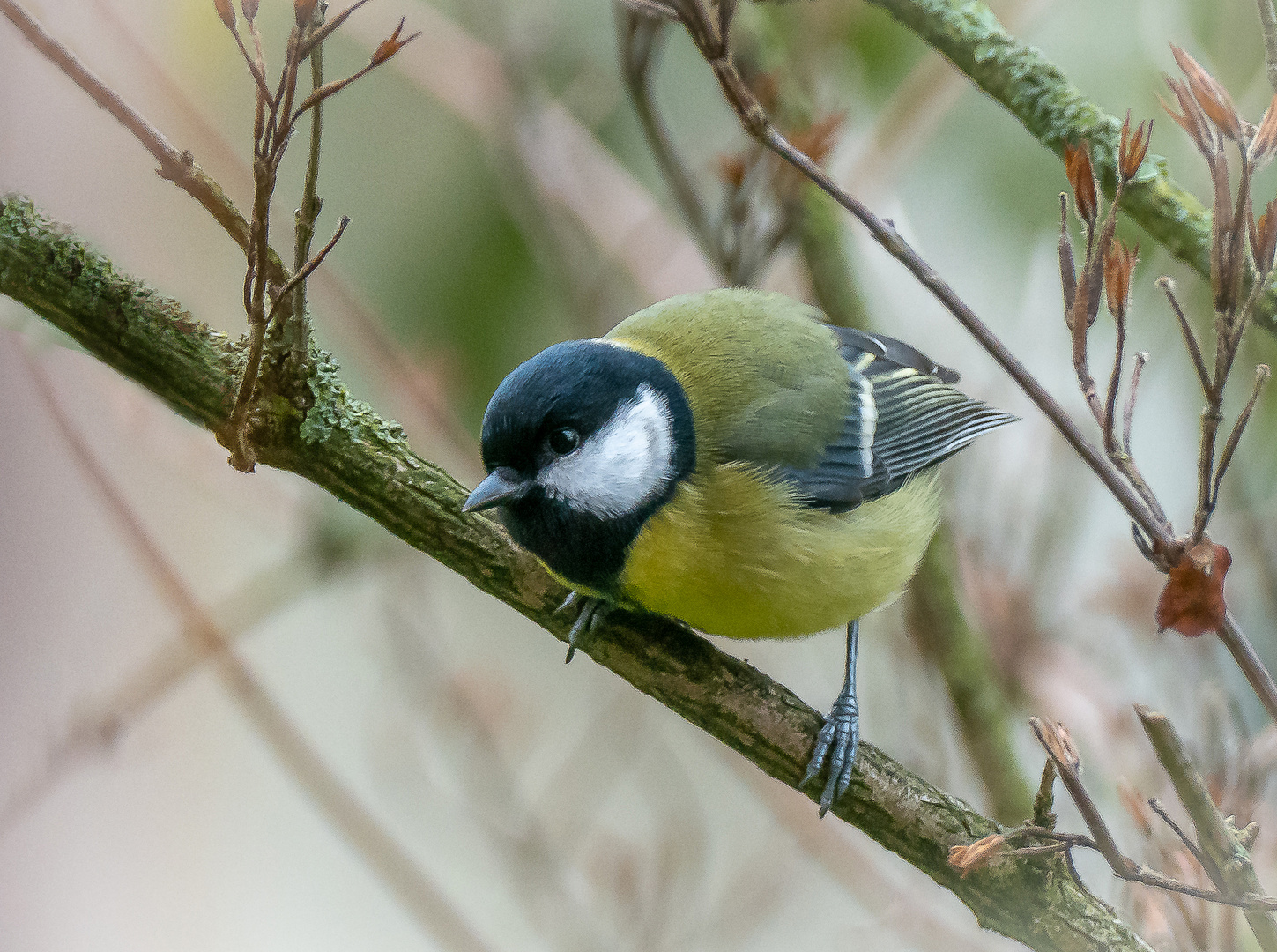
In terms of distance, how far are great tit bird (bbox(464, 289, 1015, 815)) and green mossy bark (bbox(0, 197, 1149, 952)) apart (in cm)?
4

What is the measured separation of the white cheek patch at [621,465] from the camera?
3.61 feet

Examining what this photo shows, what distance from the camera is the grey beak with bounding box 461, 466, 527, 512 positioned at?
99cm

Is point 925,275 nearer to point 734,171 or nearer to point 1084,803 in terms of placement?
point 1084,803

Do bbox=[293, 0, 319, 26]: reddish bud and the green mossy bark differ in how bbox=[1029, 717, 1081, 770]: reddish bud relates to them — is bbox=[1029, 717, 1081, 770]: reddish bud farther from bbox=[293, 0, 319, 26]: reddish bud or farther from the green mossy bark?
bbox=[293, 0, 319, 26]: reddish bud

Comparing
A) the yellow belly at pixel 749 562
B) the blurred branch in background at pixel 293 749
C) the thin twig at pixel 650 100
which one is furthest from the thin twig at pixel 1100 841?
the blurred branch in background at pixel 293 749

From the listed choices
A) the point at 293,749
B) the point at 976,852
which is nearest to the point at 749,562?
the point at 976,852

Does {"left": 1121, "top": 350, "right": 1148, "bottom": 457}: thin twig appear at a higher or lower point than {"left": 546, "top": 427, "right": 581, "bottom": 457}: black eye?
lower

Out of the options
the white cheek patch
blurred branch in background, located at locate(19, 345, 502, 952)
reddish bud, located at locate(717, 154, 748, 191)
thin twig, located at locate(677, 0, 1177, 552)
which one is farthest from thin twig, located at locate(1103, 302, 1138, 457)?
blurred branch in background, located at locate(19, 345, 502, 952)

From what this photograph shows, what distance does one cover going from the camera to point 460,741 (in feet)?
5.68

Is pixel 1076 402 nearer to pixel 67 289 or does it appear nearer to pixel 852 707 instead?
pixel 852 707

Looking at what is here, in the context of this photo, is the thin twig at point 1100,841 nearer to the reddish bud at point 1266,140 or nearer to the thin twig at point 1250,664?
the thin twig at point 1250,664

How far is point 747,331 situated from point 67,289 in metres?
0.74

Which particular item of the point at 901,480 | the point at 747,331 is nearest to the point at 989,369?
the point at 901,480

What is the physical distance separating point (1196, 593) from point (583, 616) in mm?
634
